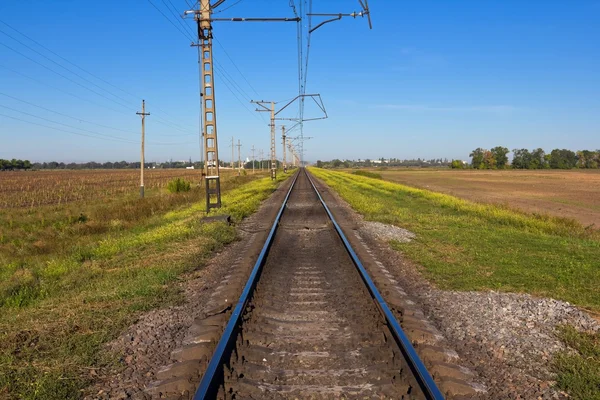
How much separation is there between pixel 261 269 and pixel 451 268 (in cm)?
377

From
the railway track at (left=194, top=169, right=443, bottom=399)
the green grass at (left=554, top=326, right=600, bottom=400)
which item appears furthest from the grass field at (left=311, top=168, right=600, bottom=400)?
the railway track at (left=194, top=169, right=443, bottom=399)

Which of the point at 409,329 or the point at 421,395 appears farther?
the point at 409,329

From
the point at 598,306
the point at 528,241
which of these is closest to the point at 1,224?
the point at 528,241

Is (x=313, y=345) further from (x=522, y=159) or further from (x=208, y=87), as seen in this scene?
(x=522, y=159)

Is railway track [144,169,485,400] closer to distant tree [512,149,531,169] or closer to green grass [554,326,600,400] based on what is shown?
green grass [554,326,600,400]

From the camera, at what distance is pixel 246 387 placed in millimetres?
4027

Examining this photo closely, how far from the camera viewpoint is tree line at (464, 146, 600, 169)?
15962cm

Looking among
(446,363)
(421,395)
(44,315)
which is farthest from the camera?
(44,315)

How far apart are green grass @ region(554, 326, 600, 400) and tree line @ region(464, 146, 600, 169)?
171m

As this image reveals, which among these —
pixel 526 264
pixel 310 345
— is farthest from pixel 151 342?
pixel 526 264

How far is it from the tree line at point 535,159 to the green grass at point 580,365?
171 meters

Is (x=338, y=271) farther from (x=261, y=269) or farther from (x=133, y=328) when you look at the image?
(x=133, y=328)

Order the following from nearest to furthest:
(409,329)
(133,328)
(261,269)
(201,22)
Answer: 1. (409,329)
2. (133,328)
3. (261,269)
4. (201,22)

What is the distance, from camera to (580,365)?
454 cm
